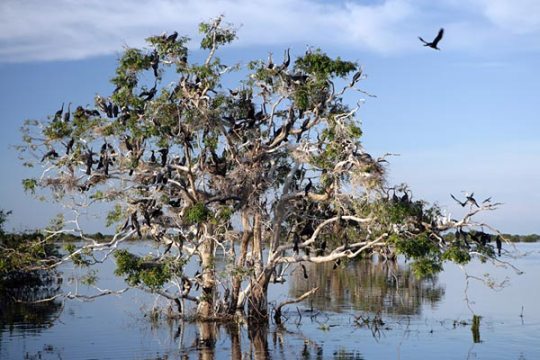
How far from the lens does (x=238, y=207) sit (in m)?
22.9

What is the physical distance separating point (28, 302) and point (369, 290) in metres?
15.4

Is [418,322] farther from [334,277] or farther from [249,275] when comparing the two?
[334,277]

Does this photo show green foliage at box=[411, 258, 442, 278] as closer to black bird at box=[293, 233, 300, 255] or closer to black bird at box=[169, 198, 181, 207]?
black bird at box=[293, 233, 300, 255]

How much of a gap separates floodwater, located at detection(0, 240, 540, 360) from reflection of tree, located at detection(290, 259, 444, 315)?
82mm

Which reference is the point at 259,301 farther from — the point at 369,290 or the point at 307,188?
the point at 369,290

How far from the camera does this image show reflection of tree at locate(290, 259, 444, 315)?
3006 centimetres

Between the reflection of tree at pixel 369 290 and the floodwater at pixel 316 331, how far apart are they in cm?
8

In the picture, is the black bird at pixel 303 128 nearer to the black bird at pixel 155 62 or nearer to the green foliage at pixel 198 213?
the green foliage at pixel 198 213

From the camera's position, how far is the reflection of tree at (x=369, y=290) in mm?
30062

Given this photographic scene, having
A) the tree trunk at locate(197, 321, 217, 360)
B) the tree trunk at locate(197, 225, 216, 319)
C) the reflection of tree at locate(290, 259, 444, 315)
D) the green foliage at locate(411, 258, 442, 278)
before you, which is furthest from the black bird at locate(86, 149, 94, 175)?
the green foliage at locate(411, 258, 442, 278)

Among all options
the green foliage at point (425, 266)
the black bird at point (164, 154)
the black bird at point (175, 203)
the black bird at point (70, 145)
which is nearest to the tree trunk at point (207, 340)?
the black bird at point (175, 203)

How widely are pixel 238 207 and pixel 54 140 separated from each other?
18.3 feet

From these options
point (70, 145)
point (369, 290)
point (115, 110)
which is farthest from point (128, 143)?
point (369, 290)

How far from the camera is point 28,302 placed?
92.3ft
